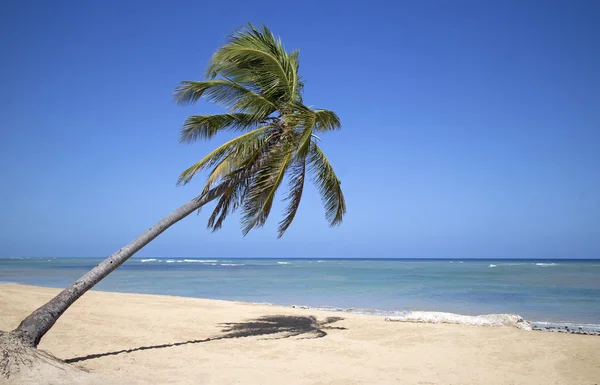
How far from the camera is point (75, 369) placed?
5812 millimetres

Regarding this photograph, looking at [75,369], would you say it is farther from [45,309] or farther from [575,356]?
[575,356]

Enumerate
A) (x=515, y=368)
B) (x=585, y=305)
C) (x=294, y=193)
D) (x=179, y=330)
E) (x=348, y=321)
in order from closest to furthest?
1. (x=515, y=368)
2. (x=294, y=193)
3. (x=179, y=330)
4. (x=348, y=321)
5. (x=585, y=305)

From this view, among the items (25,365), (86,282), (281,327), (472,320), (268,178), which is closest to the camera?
(25,365)

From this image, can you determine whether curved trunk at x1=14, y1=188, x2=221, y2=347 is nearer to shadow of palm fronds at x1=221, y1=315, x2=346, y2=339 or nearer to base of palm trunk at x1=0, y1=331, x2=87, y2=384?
base of palm trunk at x1=0, y1=331, x2=87, y2=384

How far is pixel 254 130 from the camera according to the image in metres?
7.74

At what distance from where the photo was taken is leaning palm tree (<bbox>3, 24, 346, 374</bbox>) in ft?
24.4

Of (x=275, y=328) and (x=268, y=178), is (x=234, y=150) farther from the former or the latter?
(x=275, y=328)

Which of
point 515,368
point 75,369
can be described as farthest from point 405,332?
point 75,369

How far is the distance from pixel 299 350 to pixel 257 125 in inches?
171

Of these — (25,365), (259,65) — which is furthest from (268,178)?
(25,365)

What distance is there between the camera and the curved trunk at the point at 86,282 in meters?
5.90

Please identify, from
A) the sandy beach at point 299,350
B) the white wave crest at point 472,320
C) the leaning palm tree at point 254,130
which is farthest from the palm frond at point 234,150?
the white wave crest at point 472,320

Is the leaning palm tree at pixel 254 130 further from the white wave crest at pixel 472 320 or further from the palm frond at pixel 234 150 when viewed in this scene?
the white wave crest at pixel 472 320

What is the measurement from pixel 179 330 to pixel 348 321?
4444mm
